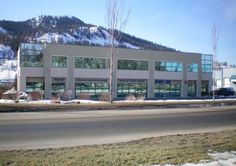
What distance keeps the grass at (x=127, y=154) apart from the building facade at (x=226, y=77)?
85.1m

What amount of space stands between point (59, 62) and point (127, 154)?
43.6 metres

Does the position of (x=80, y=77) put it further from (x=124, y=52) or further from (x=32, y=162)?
(x=32, y=162)

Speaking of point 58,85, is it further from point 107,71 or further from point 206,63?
point 206,63

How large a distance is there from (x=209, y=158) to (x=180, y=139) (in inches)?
134

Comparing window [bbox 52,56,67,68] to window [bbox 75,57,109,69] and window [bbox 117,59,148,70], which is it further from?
window [bbox 117,59,148,70]

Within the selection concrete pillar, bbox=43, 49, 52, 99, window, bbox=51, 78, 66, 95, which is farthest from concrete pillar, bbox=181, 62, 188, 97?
concrete pillar, bbox=43, 49, 52, 99

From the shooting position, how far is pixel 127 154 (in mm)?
9211

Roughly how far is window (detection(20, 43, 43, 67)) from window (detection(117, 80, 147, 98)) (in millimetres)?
13158

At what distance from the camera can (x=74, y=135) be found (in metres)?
13.5

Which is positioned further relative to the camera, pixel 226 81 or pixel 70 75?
pixel 226 81

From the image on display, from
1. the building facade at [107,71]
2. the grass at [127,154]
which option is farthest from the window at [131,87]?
the grass at [127,154]

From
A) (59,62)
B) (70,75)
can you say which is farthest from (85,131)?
(59,62)

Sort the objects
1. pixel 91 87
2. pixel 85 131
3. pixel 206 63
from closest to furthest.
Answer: pixel 85 131 → pixel 91 87 → pixel 206 63

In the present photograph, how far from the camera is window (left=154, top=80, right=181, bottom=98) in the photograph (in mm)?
60053
